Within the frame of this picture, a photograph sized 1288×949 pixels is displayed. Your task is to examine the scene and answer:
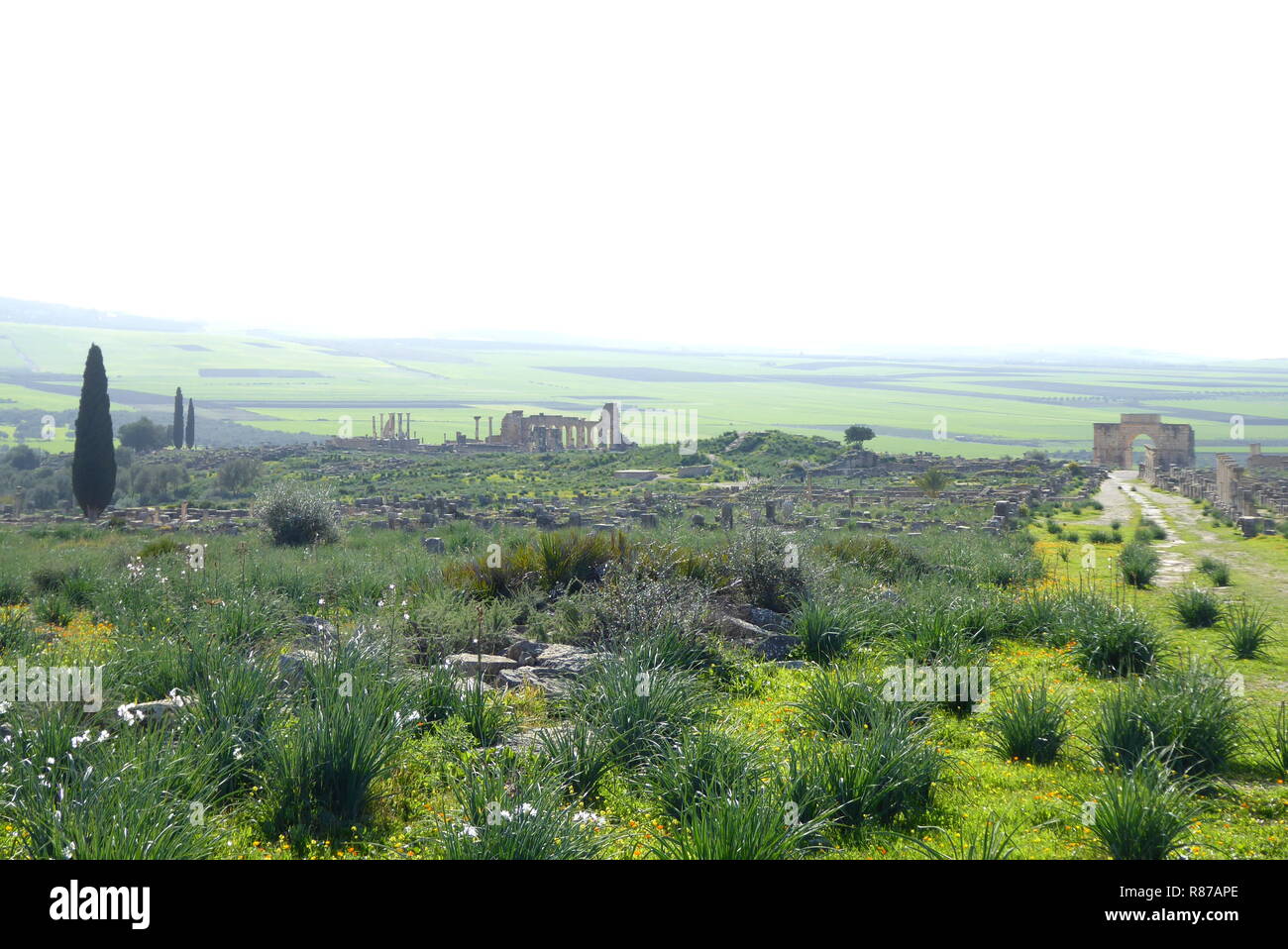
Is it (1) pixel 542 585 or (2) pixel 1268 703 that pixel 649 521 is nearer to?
(1) pixel 542 585

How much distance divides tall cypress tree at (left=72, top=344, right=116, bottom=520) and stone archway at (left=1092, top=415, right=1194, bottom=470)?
60.4 metres

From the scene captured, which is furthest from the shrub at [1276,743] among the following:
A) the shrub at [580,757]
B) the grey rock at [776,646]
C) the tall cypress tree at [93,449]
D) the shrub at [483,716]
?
the tall cypress tree at [93,449]

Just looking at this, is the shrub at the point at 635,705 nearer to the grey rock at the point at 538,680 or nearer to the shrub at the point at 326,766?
the grey rock at the point at 538,680

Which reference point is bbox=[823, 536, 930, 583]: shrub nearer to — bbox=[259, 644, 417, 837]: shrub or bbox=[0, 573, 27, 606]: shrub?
bbox=[259, 644, 417, 837]: shrub

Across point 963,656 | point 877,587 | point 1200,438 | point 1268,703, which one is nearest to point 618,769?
point 963,656

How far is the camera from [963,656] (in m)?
8.83

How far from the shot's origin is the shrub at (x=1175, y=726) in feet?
21.1

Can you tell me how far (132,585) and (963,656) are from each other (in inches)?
356

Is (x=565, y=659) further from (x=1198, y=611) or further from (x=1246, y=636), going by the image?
(x=1198, y=611)

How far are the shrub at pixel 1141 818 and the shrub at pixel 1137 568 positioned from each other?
34.7 ft

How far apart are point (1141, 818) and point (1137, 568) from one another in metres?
12.0

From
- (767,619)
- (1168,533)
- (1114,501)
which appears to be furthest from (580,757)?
(1114,501)

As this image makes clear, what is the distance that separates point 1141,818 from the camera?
5.11m
